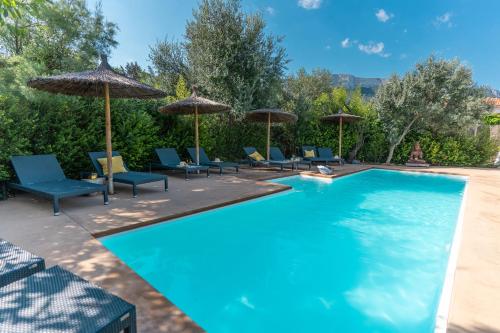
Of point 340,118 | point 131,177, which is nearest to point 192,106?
point 131,177

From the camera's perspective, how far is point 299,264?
3787mm

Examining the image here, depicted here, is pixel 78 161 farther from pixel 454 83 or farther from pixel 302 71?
pixel 302 71

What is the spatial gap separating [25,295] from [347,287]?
308 cm

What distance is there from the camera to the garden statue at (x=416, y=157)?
1483cm

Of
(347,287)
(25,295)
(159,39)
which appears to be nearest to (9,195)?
(25,295)

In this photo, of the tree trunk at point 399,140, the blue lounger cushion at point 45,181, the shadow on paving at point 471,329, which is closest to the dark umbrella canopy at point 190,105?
the blue lounger cushion at point 45,181

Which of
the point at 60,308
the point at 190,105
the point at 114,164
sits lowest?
the point at 60,308

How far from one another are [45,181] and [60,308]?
5287mm

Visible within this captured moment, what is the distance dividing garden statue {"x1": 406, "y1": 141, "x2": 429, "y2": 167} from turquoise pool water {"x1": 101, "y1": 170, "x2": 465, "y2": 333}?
9199mm

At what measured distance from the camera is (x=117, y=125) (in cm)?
833

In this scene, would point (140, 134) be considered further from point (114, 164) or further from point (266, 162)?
point (266, 162)

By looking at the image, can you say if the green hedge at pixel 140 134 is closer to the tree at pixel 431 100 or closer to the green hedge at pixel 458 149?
the green hedge at pixel 458 149

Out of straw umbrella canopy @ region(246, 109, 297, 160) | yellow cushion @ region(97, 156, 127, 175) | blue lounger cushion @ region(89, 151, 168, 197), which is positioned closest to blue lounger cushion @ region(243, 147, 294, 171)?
straw umbrella canopy @ region(246, 109, 297, 160)

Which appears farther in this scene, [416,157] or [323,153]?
[416,157]
